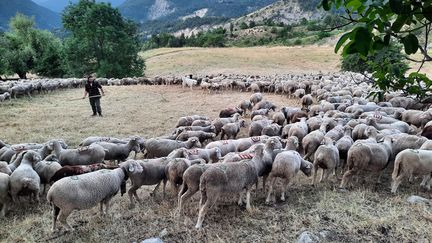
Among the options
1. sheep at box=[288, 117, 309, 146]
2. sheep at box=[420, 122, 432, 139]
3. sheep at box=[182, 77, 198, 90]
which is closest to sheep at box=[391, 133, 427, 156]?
sheep at box=[420, 122, 432, 139]

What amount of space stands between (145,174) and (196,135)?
A: 3.89 meters

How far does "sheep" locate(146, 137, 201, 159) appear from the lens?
9.66 meters

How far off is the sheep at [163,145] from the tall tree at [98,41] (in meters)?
30.5

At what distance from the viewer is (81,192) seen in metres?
5.96

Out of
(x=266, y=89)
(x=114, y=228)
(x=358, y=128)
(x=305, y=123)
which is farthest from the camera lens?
(x=266, y=89)

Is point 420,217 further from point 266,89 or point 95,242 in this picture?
point 266,89

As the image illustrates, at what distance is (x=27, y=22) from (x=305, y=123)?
175 ft

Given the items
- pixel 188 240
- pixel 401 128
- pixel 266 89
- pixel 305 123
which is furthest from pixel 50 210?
pixel 266 89

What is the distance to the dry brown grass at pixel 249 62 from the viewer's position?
40.7m

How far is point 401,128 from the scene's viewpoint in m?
10.3

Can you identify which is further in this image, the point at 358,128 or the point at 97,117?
the point at 97,117

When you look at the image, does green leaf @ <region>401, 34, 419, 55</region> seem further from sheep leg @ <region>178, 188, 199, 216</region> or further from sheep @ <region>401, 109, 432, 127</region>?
sheep @ <region>401, 109, 432, 127</region>

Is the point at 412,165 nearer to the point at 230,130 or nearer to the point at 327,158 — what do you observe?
the point at 327,158

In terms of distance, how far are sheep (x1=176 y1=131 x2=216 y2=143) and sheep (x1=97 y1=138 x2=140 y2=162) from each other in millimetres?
1353
